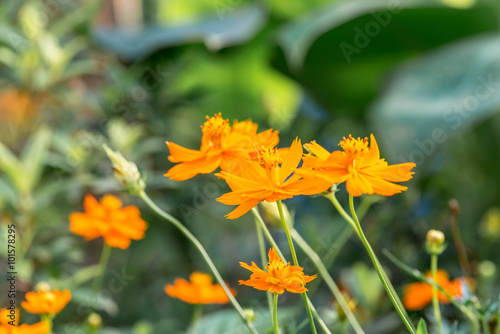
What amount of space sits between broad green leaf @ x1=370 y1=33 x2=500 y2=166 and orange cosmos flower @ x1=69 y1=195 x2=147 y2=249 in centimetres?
52

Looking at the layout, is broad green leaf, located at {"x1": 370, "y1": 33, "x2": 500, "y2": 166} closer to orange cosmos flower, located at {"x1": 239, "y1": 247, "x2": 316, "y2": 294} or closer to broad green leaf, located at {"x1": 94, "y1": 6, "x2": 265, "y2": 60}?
broad green leaf, located at {"x1": 94, "y1": 6, "x2": 265, "y2": 60}

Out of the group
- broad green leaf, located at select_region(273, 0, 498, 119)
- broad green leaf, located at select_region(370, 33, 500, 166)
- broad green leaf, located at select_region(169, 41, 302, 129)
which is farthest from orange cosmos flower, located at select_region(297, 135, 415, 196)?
broad green leaf, located at select_region(169, 41, 302, 129)

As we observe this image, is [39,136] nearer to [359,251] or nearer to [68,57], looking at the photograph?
[68,57]

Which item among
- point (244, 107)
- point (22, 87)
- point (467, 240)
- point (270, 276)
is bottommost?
point (244, 107)

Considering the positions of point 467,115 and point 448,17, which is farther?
point 448,17

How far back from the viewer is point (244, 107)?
1597 mm

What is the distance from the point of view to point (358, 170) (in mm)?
289

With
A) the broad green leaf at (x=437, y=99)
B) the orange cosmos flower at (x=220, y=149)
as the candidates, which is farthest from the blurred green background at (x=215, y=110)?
the orange cosmos flower at (x=220, y=149)

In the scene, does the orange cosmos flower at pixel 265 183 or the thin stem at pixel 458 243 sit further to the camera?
the thin stem at pixel 458 243

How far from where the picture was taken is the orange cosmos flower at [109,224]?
0.55 meters

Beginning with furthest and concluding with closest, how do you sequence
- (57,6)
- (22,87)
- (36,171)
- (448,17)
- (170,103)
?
(448,17) < (57,6) < (170,103) < (22,87) < (36,171)

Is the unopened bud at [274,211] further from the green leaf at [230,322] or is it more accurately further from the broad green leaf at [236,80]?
the broad green leaf at [236,80]

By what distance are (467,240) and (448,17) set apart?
0.59 meters

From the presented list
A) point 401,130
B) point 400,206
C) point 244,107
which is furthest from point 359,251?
point 244,107
